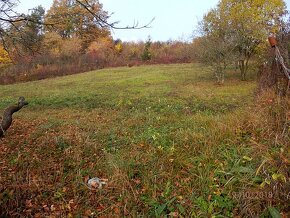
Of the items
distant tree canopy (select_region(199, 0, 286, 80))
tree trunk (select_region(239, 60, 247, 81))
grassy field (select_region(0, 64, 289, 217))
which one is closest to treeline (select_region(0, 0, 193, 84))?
grassy field (select_region(0, 64, 289, 217))

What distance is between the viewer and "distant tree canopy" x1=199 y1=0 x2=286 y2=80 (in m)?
15.8

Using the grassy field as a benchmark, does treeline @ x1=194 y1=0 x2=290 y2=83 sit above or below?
above

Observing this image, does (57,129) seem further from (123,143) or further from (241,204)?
(241,204)

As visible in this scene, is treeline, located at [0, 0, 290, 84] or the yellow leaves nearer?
treeline, located at [0, 0, 290, 84]

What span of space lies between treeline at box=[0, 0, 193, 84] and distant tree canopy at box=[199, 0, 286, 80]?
9.69ft

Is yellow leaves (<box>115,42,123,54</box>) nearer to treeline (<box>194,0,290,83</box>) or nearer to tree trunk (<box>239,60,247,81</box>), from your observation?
treeline (<box>194,0,290,83</box>)

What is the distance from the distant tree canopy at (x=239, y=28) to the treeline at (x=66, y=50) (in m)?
2.95

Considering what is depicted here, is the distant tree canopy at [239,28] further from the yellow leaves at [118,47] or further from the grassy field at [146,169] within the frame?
the yellow leaves at [118,47]

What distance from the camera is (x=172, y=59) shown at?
36.2 meters

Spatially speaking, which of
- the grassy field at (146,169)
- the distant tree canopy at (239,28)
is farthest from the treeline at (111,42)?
the grassy field at (146,169)

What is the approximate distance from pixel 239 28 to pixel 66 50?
25720 millimetres

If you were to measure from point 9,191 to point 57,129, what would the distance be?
329 cm

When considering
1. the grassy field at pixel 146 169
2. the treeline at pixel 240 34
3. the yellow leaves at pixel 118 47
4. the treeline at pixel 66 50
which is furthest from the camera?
the yellow leaves at pixel 118 47

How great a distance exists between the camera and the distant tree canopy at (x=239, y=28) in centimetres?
1582
